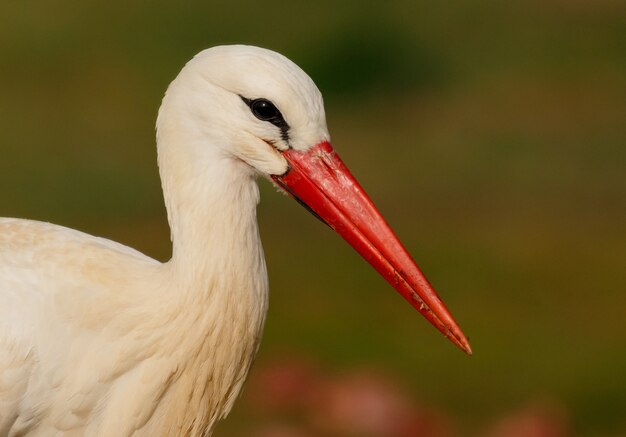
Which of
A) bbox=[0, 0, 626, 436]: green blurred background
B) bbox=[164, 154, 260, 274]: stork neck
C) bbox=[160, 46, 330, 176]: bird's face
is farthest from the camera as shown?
bbox=[0, 0, 626, 436]: green blurred background

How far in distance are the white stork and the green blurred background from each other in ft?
10.9

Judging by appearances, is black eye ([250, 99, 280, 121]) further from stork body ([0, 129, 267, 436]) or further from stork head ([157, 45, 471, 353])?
stork body ([0, 129, 267, 436])

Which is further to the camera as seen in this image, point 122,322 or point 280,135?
point 122,322

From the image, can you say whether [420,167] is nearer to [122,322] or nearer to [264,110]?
[122,322]

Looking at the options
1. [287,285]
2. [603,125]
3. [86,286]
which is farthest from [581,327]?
[86,286]

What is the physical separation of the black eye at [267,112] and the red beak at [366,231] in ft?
0.52

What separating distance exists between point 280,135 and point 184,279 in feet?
1.41

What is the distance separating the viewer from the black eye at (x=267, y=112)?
3377 millimetres

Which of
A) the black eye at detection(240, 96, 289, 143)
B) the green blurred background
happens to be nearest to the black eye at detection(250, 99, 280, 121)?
the black eye at detection(240, 96, 289, 143)

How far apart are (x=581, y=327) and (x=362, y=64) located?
392 centimetres

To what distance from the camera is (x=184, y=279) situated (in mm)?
3566

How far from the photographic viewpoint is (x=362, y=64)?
11648 millimetres

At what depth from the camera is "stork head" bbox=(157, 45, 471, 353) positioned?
11.0ft

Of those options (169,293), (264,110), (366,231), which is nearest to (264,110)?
(264,110)
